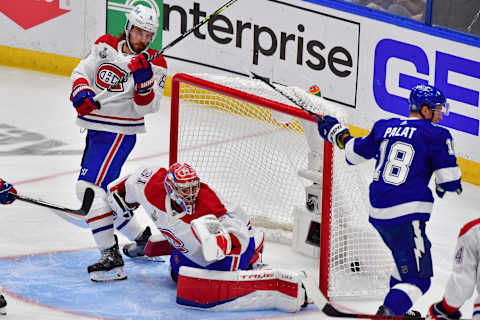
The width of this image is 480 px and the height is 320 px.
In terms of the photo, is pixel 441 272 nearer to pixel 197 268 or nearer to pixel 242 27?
pixel 197 268

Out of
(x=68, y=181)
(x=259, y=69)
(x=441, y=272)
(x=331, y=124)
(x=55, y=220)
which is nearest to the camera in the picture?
(x=331, y=124)

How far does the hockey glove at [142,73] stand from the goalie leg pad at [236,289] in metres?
1.03

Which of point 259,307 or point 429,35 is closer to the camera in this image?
point 259,307

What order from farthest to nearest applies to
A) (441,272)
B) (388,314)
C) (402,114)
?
1. (402,114)
2. (441,272)
3. (388,314)

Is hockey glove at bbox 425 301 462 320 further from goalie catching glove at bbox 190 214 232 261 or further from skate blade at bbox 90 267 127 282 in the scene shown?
skate blade at bbox 90 267 127 282

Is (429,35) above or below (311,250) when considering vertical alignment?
above

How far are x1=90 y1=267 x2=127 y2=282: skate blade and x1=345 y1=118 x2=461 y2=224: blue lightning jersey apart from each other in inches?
57.5

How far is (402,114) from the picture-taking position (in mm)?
7809

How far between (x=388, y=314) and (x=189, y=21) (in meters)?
4.70

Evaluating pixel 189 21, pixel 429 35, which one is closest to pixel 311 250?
pixel 429 35

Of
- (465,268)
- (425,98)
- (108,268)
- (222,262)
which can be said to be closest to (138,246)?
(108,268)

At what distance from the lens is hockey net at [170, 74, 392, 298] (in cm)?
562

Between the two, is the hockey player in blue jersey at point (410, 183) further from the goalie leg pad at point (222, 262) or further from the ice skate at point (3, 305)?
the ice skate at point (3, 305)

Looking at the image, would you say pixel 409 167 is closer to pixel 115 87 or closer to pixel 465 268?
pixel 465 268
